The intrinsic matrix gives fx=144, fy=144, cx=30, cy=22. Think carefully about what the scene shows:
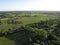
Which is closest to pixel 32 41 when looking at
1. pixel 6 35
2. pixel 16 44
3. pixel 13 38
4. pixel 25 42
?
pixel 25 42

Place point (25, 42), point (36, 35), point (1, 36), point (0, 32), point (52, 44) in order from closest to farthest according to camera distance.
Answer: point (52, 44), point (25, 42), point (36, 35), point (1, 36), point (0, 32)

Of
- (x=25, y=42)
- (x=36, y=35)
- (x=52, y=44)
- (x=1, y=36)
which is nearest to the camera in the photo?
(x=52, y=44)

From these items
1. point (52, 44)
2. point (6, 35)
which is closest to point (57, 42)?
point (52, 44)

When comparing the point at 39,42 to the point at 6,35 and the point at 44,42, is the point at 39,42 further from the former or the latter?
the point at 6,35

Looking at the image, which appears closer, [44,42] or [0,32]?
[44,42]

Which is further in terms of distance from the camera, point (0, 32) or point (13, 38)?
point (0, 32)

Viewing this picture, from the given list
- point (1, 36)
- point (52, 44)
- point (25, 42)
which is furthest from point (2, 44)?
point (52, 44)

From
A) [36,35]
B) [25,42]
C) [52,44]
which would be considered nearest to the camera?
[52,44]

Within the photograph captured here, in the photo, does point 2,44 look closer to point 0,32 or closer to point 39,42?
point 39,42
